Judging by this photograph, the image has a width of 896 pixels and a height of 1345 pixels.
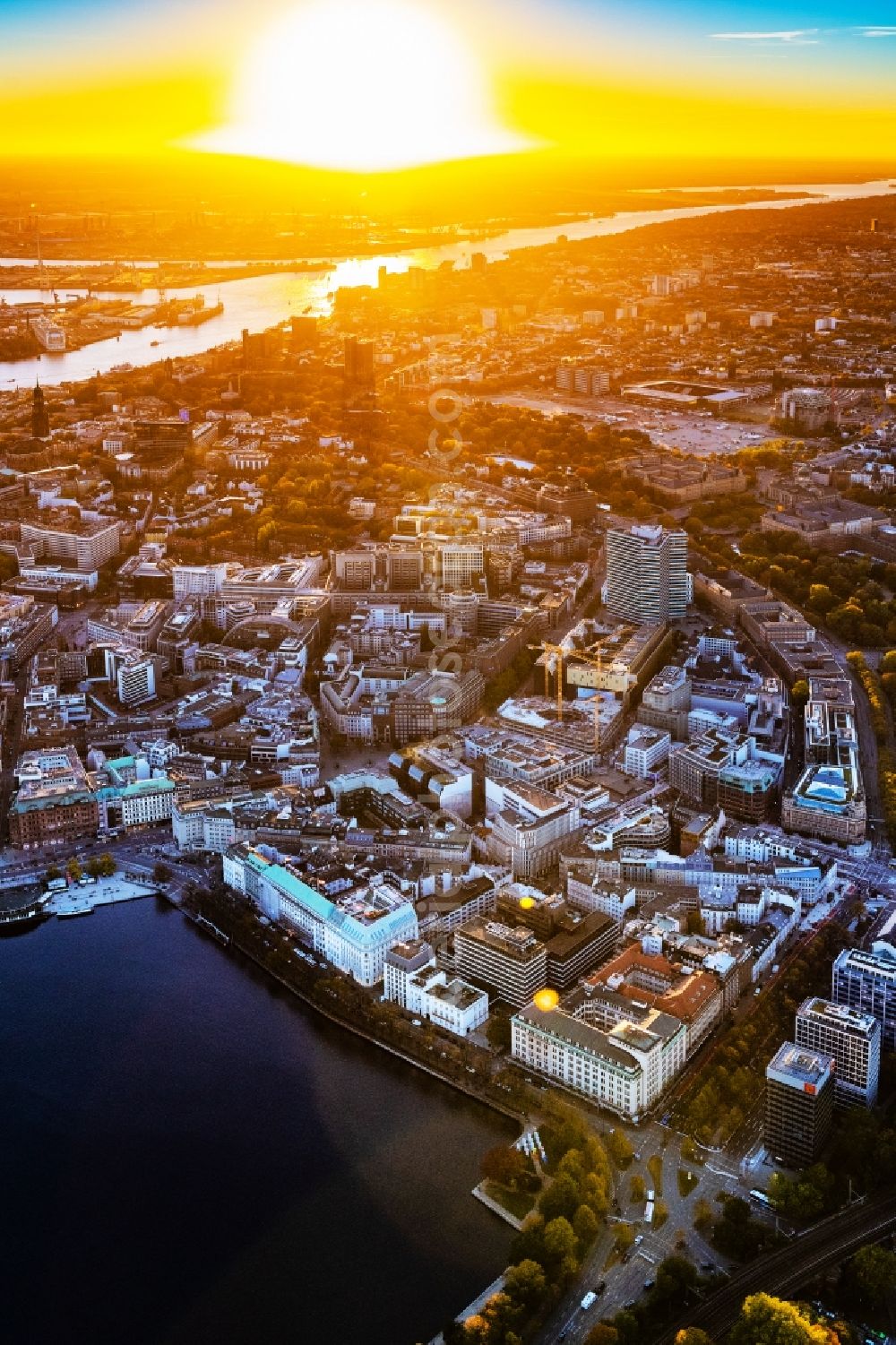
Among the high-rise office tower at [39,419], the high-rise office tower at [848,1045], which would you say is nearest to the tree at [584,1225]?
the high-rise office tower at [848,1045]

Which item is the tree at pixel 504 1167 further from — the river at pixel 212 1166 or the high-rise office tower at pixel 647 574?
the high-rise office tower at pixel 647 574

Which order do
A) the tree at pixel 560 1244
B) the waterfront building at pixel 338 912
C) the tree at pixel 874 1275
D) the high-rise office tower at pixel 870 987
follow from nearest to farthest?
the tree at pixel 874 1275 < the tree at pixel 560 1244 < the high-rise office tower at pixel 870 987 < the waterfront building at pixel 338 912

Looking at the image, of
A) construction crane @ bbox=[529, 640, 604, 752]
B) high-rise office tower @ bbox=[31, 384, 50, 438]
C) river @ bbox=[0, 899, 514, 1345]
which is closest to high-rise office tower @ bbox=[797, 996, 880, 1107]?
river @ bbox=[0, 899, 514, 1345]

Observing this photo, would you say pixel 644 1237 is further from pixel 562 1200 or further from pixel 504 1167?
pixel 504 1167

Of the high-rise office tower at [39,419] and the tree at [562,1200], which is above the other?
the high-rise office tower at [39,419]

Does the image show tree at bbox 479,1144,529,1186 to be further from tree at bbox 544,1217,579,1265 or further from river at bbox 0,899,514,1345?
tree at bbox 544,1217,579,1265

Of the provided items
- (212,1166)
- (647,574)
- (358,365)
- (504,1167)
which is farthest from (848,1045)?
(358,365)
